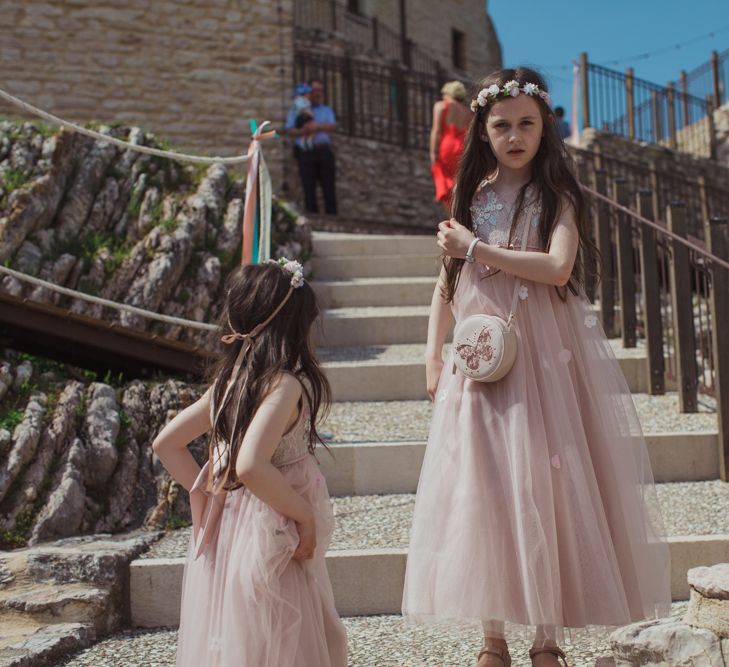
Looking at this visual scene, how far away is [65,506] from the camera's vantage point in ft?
13.7

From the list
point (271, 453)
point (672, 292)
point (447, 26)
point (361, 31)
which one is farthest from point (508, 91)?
point (447, 26)

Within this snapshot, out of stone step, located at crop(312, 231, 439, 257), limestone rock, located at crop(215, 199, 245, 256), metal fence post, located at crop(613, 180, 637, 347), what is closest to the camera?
metal fence post, located at crop(613, 180, 637, 347)

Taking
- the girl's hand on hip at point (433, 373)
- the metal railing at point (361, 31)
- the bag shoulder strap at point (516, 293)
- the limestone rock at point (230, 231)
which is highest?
the metal railing at point (361, 31)

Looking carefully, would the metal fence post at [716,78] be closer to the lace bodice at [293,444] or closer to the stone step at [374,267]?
the stone step at [374,267]

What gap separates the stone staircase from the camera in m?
3.55

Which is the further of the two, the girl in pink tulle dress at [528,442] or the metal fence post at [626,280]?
the metal fence post at [626,280]

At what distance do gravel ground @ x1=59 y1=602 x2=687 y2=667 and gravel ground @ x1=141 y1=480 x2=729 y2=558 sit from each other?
14.8 inches

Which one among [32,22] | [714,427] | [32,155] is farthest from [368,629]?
[32,22]

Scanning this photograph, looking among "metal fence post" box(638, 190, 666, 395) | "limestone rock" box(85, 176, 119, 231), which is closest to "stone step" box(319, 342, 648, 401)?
"metal fence post" box(638, 190, 666, 395)

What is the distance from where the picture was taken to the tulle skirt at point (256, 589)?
228cm

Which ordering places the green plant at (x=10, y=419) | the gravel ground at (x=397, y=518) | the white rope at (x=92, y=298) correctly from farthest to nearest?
the white rope at (x=92, y=298)
the green plant at (x=10, y=419)
the gravel ground at (x=397, y=518)

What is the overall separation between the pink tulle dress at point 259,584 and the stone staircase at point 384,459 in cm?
77

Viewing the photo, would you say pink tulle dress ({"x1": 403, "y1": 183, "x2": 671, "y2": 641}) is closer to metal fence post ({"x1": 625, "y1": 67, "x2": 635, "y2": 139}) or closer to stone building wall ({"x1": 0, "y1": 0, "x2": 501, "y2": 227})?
stone building wall ({"x1": 0, "y1": 0, "x2": 501, "y2": 227})

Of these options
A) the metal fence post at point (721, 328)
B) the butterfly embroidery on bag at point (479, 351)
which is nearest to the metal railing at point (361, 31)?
the metal fence post at point (721, 328)
